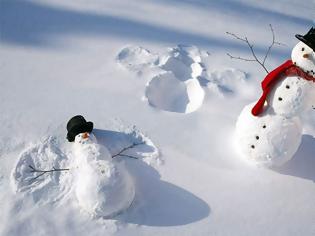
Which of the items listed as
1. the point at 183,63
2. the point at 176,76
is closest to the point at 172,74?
the point at 176,76

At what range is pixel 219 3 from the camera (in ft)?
10.2

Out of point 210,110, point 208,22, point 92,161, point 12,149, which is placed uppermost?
point 208,22

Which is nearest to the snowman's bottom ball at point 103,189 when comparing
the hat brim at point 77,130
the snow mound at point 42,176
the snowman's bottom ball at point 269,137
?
the snow mound at point 42,176

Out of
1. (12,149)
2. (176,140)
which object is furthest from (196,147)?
(12,149)

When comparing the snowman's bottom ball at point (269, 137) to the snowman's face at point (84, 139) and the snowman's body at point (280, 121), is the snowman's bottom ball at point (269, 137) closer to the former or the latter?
the snowman's body at point (280, 121)

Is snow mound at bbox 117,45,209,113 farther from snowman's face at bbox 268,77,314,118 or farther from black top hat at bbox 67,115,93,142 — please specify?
snowman's face at bbox 268,77,314,118

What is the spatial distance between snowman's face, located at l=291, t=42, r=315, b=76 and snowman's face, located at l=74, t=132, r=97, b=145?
0.99 m

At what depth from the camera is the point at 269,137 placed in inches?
70.9

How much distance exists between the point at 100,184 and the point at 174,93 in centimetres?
90

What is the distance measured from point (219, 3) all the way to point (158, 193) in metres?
1.84

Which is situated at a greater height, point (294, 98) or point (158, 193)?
point (294, 98)

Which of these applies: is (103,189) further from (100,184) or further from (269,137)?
(269,137)

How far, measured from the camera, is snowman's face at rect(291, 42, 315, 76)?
5.37 feet

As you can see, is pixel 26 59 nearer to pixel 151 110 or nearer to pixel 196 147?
pixel 151 110
